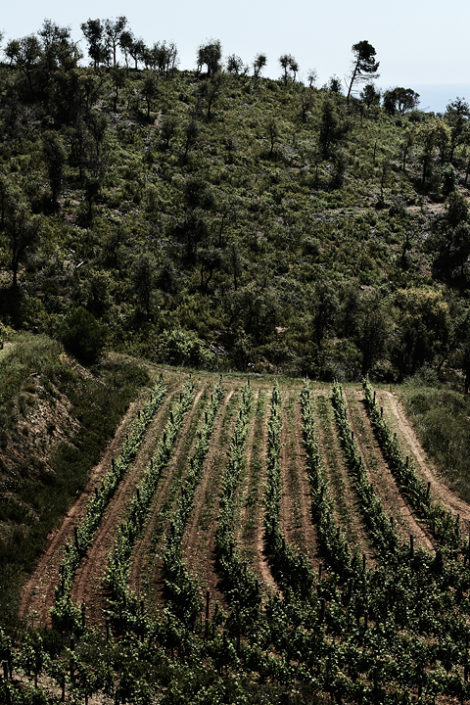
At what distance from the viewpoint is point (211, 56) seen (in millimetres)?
105250

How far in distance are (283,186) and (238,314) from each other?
36.1 meters

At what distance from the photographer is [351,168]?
298ft

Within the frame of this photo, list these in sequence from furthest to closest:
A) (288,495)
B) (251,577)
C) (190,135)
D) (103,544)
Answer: (190,135) → (288,495) → (103,544) → (251,577)

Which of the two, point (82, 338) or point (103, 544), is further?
point (82, 338)

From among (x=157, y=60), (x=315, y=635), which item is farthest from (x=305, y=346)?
(x=157, y=60)

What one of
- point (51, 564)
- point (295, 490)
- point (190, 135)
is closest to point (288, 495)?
point (295, 490)

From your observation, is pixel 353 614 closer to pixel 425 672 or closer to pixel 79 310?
pixel 425 672

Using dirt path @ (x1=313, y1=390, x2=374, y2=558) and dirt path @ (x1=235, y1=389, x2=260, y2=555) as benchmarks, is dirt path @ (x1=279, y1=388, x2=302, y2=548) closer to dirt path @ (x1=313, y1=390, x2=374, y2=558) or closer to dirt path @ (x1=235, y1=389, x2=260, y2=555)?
dirt path @ (x1=235, y1=389, x2=260, y2=555)

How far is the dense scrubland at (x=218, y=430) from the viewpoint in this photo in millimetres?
15953

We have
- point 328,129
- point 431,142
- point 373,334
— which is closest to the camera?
point 373,334

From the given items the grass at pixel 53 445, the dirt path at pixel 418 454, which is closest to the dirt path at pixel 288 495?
the dirt path at pixel 418 454

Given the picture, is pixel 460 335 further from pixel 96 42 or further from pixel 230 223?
pixel 96 42

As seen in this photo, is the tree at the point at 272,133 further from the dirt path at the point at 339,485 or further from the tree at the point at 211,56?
the dirt path at the point at 339,485

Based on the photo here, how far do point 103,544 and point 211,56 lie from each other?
107 meters
